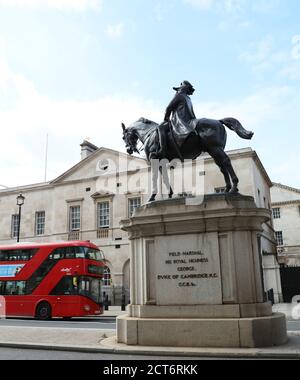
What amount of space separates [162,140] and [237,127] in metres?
1.61

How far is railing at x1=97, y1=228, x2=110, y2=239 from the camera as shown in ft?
107

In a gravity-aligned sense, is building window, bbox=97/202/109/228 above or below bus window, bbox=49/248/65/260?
above

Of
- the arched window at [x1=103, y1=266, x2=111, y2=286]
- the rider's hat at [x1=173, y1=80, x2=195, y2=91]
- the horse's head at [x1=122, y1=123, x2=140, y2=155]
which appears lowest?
the arched window at [x1=103, y1=266, x2=111, y2=286]

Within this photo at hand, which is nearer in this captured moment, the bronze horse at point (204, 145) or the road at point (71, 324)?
the bronze horse at point (204, 145)

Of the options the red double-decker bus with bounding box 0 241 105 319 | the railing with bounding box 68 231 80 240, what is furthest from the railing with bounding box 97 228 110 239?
the red double-decker bus with bounding box 0 241 105 319

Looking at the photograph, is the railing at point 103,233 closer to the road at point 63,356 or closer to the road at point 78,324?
the road at point 78,324

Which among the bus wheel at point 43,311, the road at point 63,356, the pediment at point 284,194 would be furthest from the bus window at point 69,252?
the pediment at point 284,194

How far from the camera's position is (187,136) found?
877 centimetres

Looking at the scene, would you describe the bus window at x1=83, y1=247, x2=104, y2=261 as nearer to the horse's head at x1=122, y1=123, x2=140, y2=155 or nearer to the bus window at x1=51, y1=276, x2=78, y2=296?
the bus window at x1=51, y1=276, x2=78, y2=296

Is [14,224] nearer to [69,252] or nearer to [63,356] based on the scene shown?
[69,252]

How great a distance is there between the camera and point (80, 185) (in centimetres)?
3472

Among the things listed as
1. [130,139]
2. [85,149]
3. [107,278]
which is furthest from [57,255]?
[85,149]

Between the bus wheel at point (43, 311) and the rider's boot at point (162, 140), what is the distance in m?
13.3

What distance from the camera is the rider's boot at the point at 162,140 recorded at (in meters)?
9.05
